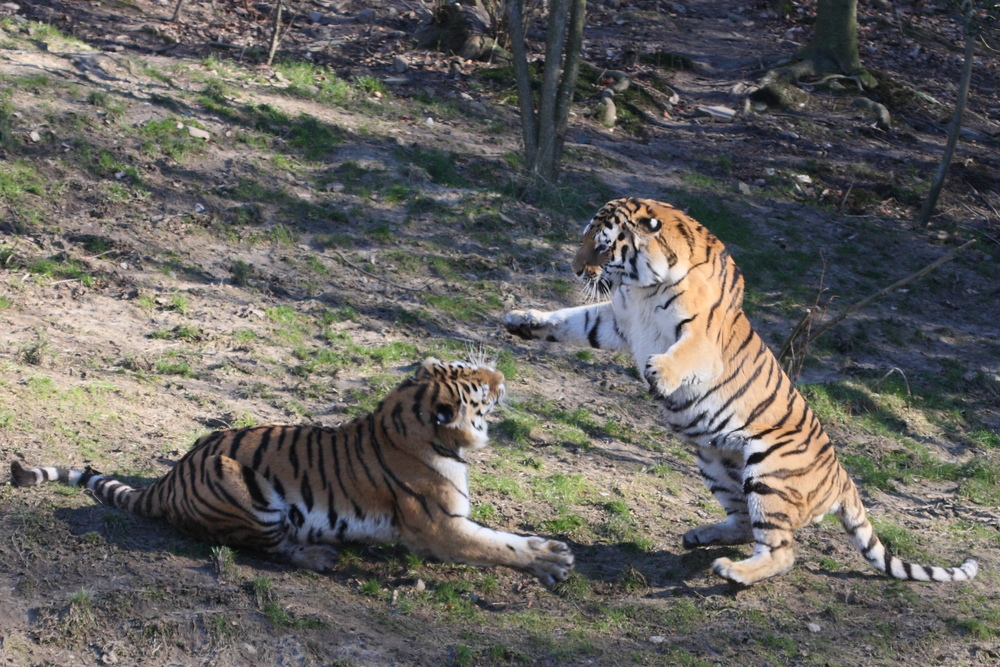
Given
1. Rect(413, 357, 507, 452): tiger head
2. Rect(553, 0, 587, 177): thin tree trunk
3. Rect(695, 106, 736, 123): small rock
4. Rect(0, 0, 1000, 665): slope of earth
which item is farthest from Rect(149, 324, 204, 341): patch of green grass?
Rect(695, 106, 736, 123): small rock

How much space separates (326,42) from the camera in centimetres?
1252

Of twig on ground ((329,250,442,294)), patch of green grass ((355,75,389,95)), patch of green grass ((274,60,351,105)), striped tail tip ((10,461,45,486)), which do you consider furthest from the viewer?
patch of green grass ((355,75,389,95))

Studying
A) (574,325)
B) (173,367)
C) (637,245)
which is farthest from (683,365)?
(173,367)

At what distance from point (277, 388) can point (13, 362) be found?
1531 millimetres

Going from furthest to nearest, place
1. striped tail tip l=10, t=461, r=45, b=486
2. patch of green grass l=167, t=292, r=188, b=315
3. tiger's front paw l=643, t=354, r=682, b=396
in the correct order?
patch of green grass l=167, t=292, r=188, b=315 < tiger's front paw l=643, t=354, r=682, b=396 < striped tail tip l=10, t=461, r=45, b=486

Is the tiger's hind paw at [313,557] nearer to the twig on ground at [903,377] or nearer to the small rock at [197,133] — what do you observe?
the twig on ground at [903,377]

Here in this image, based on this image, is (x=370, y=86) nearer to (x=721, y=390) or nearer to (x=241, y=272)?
(x=241, y=272)

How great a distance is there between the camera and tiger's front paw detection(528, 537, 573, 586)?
4500mm

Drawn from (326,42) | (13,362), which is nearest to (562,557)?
(13,362)

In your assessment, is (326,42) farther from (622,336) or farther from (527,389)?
(622,336)

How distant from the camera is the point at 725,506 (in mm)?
5238

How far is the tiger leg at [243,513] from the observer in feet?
14.2

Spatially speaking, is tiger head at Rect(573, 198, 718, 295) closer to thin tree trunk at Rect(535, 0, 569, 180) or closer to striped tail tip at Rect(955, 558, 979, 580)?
striped tail tip at Rect(955, 558, 979, 580)

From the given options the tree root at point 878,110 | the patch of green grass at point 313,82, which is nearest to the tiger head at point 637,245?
the patch of green grass at point 313,82
